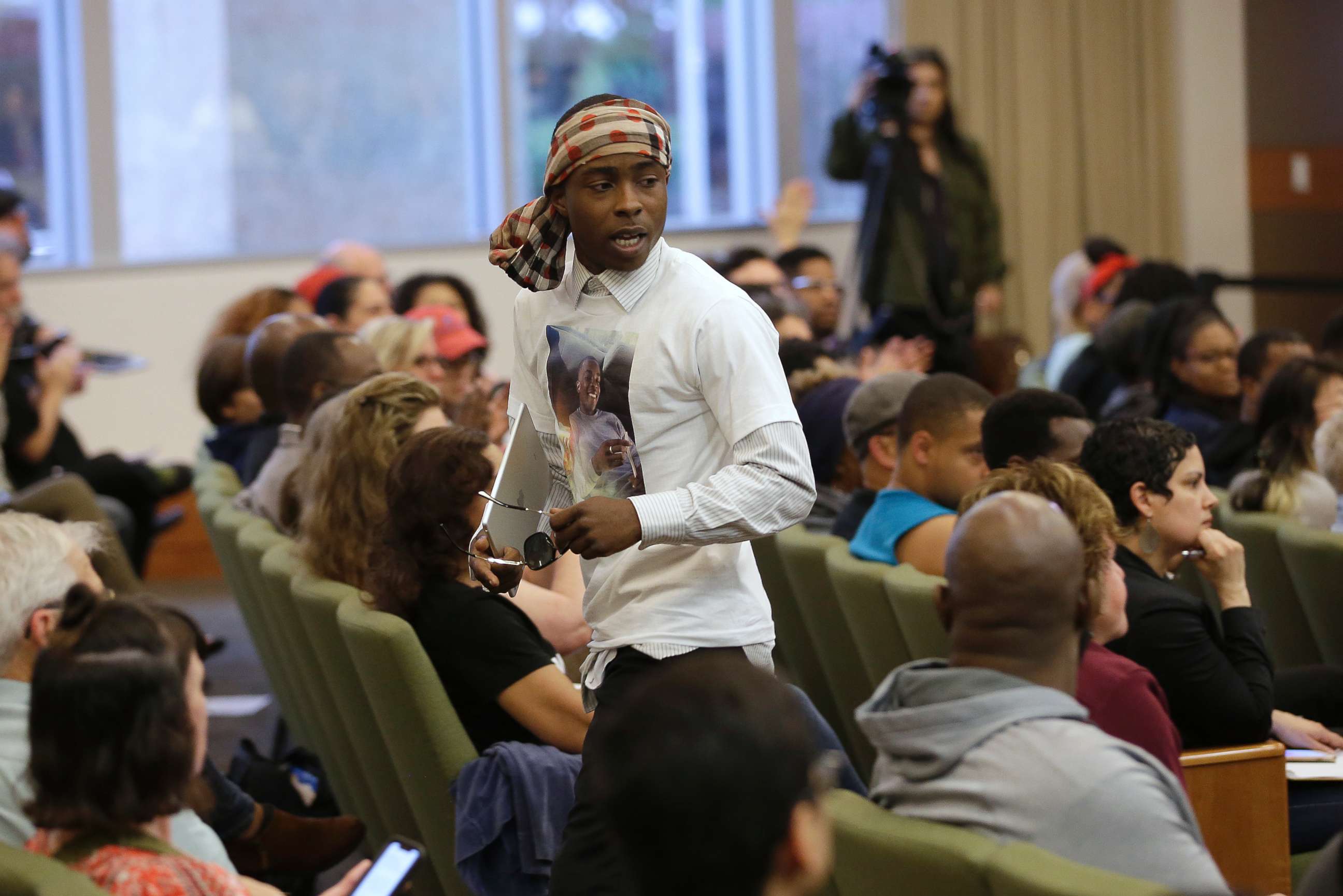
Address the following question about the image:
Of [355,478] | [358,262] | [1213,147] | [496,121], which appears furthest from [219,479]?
[1213,147]

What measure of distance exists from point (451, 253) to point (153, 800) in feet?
22.4

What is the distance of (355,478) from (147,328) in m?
5.20

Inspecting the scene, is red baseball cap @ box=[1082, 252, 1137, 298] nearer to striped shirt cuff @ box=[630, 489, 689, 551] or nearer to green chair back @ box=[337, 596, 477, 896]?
green chair back @ box=[337, 596, 477, 896]

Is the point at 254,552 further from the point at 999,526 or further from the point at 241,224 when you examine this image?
the point at 241,224

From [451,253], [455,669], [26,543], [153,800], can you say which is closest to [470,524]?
[455,669]

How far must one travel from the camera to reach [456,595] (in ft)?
8.39

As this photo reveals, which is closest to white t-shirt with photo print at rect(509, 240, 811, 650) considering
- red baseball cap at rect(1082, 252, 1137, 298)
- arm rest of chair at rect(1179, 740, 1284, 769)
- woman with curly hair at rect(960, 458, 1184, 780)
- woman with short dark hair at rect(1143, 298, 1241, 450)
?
woman with curly hair at rect(960, 458, 1184, 780)

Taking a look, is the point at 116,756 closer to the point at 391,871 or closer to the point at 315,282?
A: the point at 391,871

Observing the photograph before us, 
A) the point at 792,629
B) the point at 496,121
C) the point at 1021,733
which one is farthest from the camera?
the point at 496,121

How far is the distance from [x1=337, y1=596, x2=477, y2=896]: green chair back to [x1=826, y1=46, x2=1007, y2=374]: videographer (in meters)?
4.79

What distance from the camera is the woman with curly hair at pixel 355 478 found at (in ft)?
9.34

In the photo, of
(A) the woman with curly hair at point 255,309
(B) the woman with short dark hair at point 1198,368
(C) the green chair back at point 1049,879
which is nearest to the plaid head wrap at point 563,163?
(C) the green chair back at point 1049,879

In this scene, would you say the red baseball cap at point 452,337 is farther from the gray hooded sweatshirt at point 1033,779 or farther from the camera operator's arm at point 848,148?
the camera operator's arm at point 848,148

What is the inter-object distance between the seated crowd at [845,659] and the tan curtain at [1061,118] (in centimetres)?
341
